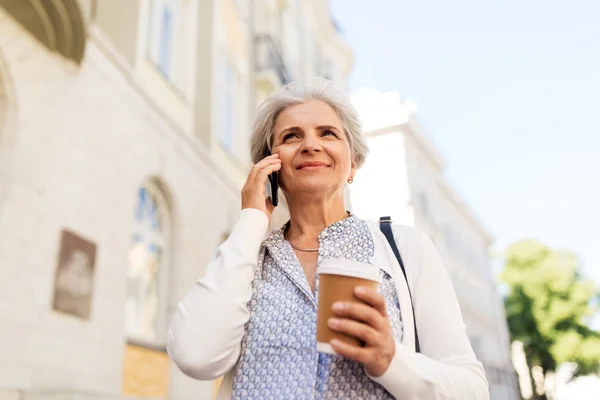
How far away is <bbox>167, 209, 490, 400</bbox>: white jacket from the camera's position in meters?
1.16

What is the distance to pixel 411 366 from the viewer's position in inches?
40.5

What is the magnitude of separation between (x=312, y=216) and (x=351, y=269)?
0.59 meters

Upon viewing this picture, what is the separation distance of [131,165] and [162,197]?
1.21 m

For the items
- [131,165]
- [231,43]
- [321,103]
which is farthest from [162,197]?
[321,103]

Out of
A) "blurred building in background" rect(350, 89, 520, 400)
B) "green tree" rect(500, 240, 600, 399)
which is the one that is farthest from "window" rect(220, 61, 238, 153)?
"green tree" rect(500, 240, 600, 399)

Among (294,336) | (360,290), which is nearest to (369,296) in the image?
(360,290)

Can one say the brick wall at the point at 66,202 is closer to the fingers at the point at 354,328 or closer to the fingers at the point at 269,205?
the fingers at the point at 269,205

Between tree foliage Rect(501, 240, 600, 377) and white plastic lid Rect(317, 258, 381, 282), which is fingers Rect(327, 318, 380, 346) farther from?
tree foliage Rect(501, 240, 600, 377)

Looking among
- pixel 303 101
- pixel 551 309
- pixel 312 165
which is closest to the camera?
pixel 312 165

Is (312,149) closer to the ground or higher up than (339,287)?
higher up

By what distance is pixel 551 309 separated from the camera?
27.1 metres

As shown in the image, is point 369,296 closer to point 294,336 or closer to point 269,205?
point 294,336

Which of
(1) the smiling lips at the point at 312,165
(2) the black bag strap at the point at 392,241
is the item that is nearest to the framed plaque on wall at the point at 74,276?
(1) the smiling lips at the point at 312,165

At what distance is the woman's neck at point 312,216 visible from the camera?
5.00 feet
